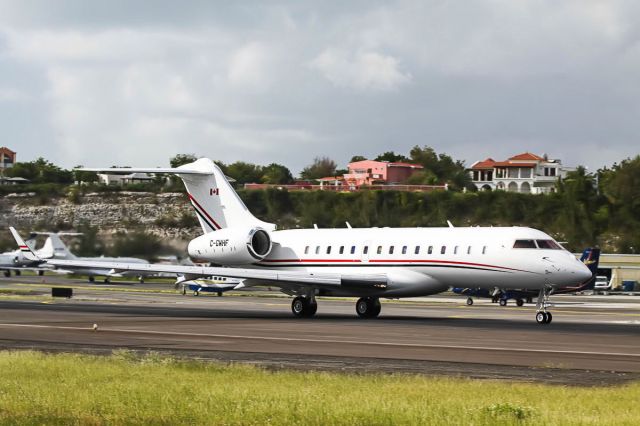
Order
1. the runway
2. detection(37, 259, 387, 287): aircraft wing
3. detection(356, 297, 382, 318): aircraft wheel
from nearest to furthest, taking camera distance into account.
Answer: the runway → detection(37, 259, 387, 287): aircraft wing → detection(356, 297, 382, 318): aircraft wheel

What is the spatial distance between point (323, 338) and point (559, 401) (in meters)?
14.4

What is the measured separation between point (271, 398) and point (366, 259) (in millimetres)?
27456

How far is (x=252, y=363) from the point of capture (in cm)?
2223

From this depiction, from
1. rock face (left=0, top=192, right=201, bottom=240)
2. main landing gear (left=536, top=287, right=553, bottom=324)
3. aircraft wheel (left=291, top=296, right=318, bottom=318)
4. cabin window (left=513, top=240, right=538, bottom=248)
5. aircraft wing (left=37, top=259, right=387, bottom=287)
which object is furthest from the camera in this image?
rock face (left=0, top=192, right=201, bottom=240)

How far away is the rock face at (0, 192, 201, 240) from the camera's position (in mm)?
79688

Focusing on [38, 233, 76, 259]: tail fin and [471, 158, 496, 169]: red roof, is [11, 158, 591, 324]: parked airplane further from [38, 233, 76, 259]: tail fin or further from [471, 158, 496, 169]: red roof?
[471, 158, 496, 169]: red roof

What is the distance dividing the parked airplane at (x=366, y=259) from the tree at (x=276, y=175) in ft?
361

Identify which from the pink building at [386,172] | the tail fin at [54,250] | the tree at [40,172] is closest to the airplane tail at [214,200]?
the tail fin at [54,250]

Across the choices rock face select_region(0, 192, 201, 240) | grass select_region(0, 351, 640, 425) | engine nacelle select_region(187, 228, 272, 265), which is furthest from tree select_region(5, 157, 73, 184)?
grass select_region(0, 351, 640, 425)

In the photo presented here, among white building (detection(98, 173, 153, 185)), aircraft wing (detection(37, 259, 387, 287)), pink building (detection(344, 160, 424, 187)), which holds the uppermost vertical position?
pink building (detection(344, 160, 424, 187))

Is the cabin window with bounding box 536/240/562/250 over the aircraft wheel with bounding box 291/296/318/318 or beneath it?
over

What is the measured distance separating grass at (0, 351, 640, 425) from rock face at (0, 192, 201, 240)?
5560 centimetres

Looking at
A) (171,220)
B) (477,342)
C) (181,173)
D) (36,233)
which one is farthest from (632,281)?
(477,342)

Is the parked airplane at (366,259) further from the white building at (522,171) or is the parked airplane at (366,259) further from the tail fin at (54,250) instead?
the white building at (522,171)
